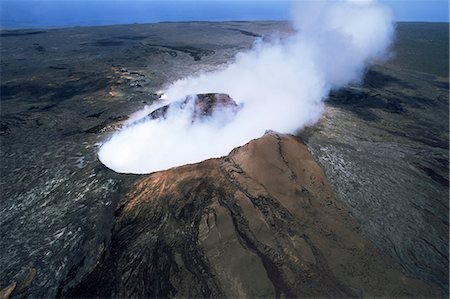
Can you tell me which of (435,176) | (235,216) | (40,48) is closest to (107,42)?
(40,48)

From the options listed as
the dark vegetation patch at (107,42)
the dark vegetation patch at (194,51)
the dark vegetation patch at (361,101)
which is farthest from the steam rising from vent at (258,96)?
the dark vegetation patch at (107,42)

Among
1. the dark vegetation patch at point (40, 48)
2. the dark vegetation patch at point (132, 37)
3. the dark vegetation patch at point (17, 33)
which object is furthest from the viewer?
the dark vegetation patch at point (17, 33)

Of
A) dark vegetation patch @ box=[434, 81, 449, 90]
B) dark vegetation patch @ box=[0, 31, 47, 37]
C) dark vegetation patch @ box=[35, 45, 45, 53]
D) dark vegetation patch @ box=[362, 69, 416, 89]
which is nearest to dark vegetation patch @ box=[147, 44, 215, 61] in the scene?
dark vegetation patch @ box=[35, 45, 45, 53]

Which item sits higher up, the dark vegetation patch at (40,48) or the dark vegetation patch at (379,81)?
the dark vegetation patch at (40,48)

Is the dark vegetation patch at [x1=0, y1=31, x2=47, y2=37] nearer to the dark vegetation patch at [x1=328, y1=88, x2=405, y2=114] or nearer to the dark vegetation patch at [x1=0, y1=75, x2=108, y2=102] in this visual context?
the dark vegetation patch at [x1=0, y1=75, x2=108, y2=102]

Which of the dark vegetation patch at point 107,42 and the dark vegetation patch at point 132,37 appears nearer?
the dark vegetation patch at point 107,42

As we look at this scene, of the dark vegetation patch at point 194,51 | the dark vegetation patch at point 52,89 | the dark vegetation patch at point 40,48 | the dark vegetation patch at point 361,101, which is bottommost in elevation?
the dark vegetation patch at point 361,101

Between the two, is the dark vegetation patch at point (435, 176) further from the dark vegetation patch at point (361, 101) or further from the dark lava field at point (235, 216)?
the dark vegetation patch at point (361, 101)
